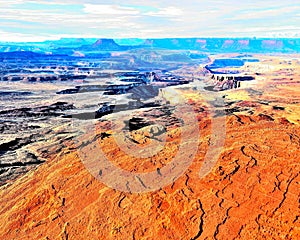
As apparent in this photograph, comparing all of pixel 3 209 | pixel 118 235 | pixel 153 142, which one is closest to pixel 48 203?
pixel 3 209

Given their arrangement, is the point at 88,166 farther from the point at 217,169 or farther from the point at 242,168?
the point at 242,168

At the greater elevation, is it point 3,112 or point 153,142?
point 153,142

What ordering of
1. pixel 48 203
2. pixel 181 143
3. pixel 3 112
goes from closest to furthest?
1. pixel 48 203
2. pixel 181 143
3. pixel 3 112

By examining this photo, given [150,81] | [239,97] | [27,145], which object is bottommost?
[150,81]

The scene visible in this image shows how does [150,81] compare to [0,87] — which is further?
[150,81]

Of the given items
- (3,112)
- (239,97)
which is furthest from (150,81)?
(3,112)

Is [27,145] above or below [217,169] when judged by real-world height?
below

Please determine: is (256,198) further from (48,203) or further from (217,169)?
(48,203)

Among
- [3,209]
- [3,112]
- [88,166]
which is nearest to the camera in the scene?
[3,209]

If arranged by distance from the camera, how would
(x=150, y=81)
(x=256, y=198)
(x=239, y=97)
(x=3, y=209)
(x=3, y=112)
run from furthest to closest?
1. (x=150, y=81)
2. (x=239, y=97)
3. (x=3, y=112)
4. (x=3, y=209)
5. (x=256, y=198)
